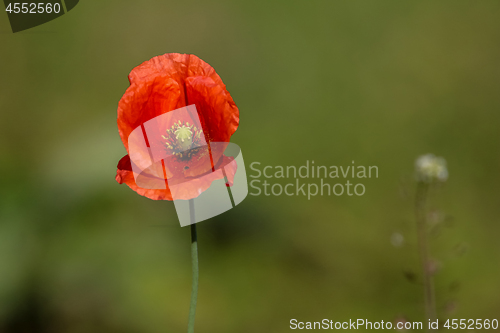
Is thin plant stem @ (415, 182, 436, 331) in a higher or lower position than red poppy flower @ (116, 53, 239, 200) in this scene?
lower

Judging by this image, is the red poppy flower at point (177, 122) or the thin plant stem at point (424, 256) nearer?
the red poppy flower at point (177, 122)

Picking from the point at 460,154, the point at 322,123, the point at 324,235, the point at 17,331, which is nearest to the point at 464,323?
the point at 324,235

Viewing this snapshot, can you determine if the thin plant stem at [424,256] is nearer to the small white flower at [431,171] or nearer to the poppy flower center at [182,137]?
the small white flower at [431,171]

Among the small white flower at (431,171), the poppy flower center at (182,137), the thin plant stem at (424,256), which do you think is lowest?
the thin plant stem at (424,256)

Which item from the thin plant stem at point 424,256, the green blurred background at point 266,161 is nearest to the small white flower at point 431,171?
the thin plant stem at point 424,256

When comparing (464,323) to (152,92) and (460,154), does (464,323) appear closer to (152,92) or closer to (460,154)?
(460,154)

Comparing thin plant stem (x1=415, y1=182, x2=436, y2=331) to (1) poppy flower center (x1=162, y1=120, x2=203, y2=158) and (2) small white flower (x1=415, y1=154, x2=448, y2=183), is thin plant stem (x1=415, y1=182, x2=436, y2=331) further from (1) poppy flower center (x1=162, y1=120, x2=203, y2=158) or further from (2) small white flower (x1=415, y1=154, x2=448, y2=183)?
(1) poppy flower center (x1=162, y1=120, x2=203, y2=158)

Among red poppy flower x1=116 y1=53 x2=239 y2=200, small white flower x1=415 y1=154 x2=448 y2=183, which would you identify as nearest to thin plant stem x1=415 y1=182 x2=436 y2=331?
small white flower x1=415 y1=154 x2=448 y2=183

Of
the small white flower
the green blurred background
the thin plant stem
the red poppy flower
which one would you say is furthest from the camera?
the green blurred background
